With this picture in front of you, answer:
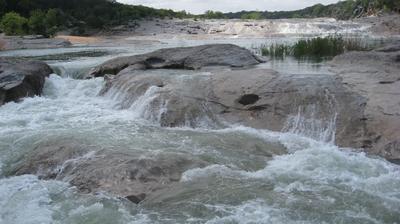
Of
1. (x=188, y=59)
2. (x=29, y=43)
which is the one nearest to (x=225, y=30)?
(x=29, y=43)

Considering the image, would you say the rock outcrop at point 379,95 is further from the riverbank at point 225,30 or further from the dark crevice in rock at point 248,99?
the riverbank at point 225,30

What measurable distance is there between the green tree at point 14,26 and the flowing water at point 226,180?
155ft

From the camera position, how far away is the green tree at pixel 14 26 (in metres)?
54.7

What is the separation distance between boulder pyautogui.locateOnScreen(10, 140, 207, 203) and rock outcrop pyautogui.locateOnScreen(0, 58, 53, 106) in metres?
6.30

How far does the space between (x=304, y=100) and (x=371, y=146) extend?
1.87m

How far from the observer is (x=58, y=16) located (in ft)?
227

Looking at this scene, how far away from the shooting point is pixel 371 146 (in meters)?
8.60

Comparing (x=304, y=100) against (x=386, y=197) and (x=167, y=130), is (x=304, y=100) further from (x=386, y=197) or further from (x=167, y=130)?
(x=386, y=197)

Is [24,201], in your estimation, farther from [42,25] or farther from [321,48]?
[42,25]

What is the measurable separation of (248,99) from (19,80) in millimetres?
7645

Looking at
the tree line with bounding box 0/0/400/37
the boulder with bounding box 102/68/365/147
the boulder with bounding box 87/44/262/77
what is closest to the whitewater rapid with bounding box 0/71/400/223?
the boulder with bounding box 102/68/365/147

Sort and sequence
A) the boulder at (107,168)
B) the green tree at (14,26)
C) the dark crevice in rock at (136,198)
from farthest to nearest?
the green tree at (14,26) < the boulder at (107,168) < the dark crevice in rock at (136,198)

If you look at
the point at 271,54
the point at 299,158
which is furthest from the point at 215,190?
the point at 271,54

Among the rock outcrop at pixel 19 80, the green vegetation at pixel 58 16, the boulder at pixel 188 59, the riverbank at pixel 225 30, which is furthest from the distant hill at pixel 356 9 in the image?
the rock outcrop at pixel 19 80
